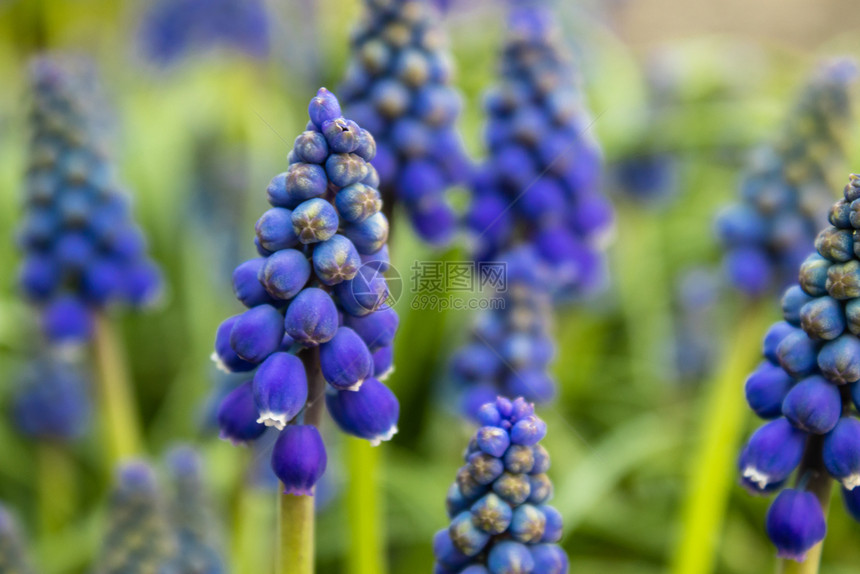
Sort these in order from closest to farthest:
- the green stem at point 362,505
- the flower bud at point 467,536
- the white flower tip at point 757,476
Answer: the flower bud at point 467,536 → the white flower tip at point 757,476 → the green stem at point 362,505

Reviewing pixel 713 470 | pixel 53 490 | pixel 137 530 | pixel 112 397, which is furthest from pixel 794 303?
pixel 53 490

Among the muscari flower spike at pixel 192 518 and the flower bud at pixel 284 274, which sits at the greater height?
the flower bud at pixel 284 274

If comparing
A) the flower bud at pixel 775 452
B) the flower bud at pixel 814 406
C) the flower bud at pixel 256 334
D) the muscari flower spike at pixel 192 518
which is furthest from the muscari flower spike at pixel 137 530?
the flower bud at pixel 814 406

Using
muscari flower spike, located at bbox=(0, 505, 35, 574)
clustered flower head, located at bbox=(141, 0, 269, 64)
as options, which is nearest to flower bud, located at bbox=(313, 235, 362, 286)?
muscari flower spike, located at bbox=(0, 505, 35, 574)

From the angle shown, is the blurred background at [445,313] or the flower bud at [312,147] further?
the blurred background at [445,313]

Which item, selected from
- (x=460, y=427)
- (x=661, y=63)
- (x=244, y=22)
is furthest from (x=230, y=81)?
(x=460, y=427)

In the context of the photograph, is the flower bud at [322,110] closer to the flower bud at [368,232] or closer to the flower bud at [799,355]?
the flower bud at [368,232]
